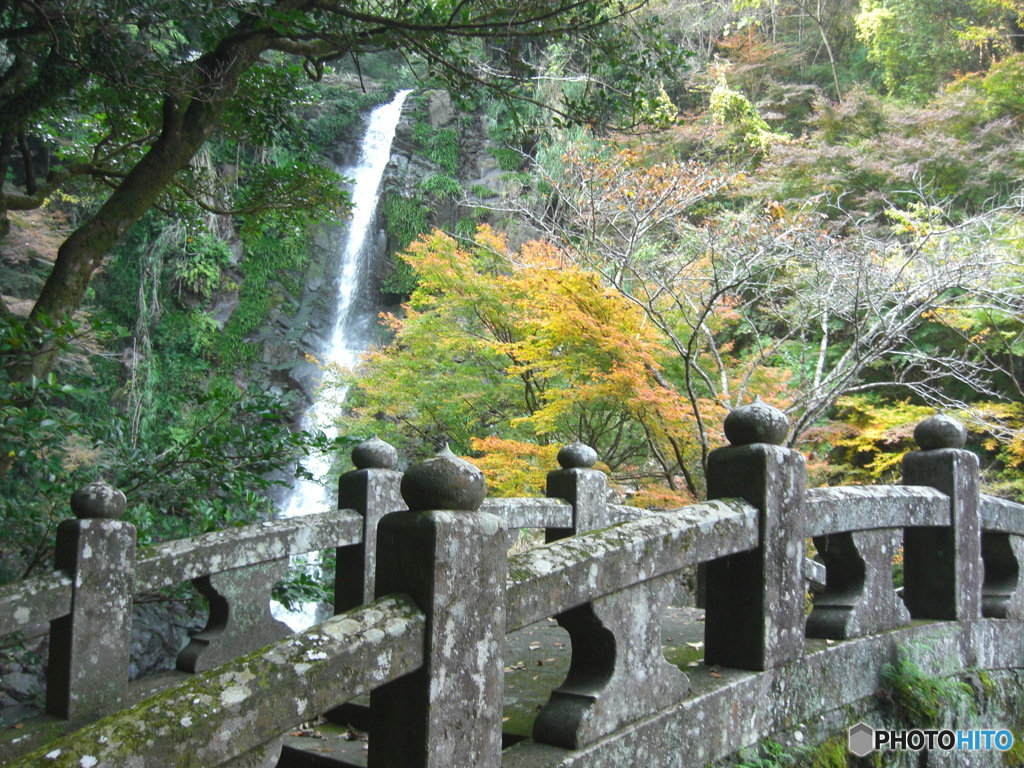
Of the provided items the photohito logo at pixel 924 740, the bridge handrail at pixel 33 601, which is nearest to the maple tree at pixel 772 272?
the photohito logo at pixel 924 740

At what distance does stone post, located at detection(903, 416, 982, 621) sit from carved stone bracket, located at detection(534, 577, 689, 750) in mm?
2361

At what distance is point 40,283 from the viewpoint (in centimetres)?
1457

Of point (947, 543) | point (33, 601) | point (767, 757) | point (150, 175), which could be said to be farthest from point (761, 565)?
point (150, 175)

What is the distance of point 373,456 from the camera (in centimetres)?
493

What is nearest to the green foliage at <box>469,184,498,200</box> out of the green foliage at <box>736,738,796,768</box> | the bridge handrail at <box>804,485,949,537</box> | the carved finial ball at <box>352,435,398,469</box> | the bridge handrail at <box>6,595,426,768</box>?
the carved finial ball at <box>352,435,398,469</box>

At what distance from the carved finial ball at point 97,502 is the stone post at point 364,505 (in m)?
1.34

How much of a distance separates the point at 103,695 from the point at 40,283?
1318 centimetres

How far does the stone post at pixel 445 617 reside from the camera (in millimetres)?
2275

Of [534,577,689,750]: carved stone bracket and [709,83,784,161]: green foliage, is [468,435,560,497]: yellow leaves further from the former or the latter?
[709,83,784,161]: green foliage

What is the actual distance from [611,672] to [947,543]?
2.79 meters

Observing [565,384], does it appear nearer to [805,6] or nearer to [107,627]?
[107,627]

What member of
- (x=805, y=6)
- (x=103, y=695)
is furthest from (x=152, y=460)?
(x=805, y=6)

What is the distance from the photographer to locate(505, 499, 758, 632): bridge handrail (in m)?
2.61

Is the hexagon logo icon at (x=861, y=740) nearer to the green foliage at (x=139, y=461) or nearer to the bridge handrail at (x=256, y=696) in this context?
the bridge handrail at (x=256, y=696)
